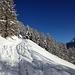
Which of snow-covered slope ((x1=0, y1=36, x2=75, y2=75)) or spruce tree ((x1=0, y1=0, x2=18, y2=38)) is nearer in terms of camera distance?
snow-covered slope ((x1=0, y1=36, x2=75, y2=75))

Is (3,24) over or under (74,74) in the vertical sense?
over

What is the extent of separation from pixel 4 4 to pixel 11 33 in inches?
280

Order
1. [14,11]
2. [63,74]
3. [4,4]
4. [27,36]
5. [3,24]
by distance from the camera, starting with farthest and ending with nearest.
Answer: [27,36] → [14,11] → [4,4] → [3,24] → [63,74]

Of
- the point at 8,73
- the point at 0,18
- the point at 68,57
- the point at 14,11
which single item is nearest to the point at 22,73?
the point at 8,73

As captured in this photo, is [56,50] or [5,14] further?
[56,50]

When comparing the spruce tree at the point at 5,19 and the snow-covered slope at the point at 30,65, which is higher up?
the spruce tree at the point at 5,19

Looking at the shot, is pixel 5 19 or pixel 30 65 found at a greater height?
pixel 5 19

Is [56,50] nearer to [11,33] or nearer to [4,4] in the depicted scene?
[11,33]

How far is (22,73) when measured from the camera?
2.81 metres

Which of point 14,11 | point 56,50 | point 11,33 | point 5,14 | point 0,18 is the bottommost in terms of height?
point 56,50

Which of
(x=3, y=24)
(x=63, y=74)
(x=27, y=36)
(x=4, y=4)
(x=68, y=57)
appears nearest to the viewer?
(x=63, y=74)

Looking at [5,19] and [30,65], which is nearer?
[30,65]

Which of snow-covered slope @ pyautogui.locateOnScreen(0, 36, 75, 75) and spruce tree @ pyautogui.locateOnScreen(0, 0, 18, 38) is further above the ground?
spruce tree @ pyautogui.locateOnScreen(0, 0, 18, 38)

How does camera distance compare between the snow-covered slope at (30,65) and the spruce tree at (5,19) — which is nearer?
the snow-covered slope at (30,65)
